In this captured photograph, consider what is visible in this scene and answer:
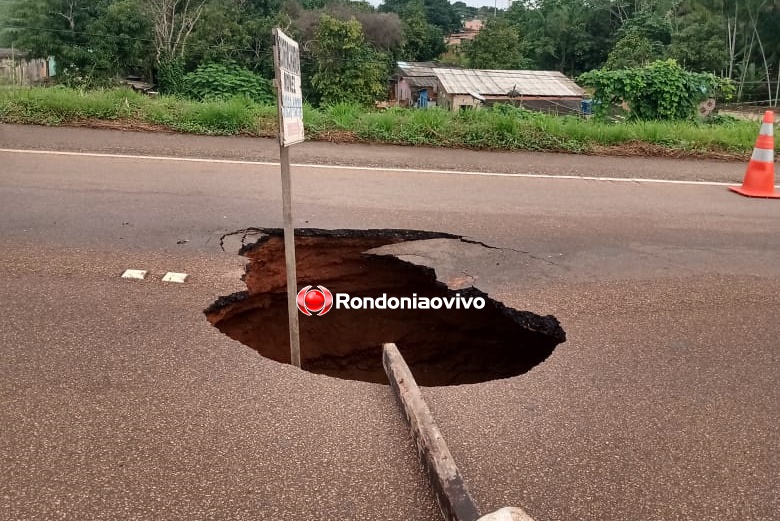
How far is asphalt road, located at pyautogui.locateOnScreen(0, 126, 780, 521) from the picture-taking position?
2537mm

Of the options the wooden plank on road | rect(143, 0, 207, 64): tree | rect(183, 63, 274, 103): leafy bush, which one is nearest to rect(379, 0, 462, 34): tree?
rect(143, 0, 207, 64): tree

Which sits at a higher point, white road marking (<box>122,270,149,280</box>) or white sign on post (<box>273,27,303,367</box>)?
white sign on post (<box>273,27,303,367</box>)

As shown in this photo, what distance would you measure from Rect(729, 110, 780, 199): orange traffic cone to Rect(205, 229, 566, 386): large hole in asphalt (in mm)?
4516

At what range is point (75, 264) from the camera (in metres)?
4.77

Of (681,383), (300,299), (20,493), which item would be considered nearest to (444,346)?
(300,299)

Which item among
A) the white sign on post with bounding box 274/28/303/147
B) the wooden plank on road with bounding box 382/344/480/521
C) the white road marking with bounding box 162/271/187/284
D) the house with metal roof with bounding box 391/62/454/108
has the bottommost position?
the house with metal roof with bounding box 391/62/454/108

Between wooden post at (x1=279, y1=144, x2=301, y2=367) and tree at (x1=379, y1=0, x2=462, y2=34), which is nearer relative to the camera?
wooden post at (x1=279, y1=144, x2=301, y2=367)

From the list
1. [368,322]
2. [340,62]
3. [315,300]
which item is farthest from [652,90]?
[340,62]

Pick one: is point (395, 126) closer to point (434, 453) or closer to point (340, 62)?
point (434, 453)

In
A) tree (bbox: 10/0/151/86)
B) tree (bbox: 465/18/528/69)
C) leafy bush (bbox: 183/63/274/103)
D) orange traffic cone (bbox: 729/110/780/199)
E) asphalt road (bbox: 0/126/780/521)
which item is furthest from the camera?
tree (bbox: 465/18/528/69)

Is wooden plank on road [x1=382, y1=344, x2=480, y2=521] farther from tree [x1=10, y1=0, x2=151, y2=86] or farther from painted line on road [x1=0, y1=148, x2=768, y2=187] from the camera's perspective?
tree [x1=10, y1=0, x2=151, y2=86]

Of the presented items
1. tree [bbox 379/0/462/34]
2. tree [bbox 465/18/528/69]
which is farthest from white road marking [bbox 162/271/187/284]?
tree [bbox 379/0/462/34]

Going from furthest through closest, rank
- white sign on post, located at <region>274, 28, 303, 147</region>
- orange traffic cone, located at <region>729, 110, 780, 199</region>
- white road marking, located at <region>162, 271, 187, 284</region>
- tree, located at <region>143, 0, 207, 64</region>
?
1. tree, located at <region>143, 0, 207, 64</region>
2. orange traffic cone, located at <region>729, 110, 780, 199</region>
3. white road marking, located at <region>162, 271, 187, 284</region>
4. white sign on post, located at <region>274, 28, 303, 147</region>

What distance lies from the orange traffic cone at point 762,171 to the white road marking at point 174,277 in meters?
6.75
